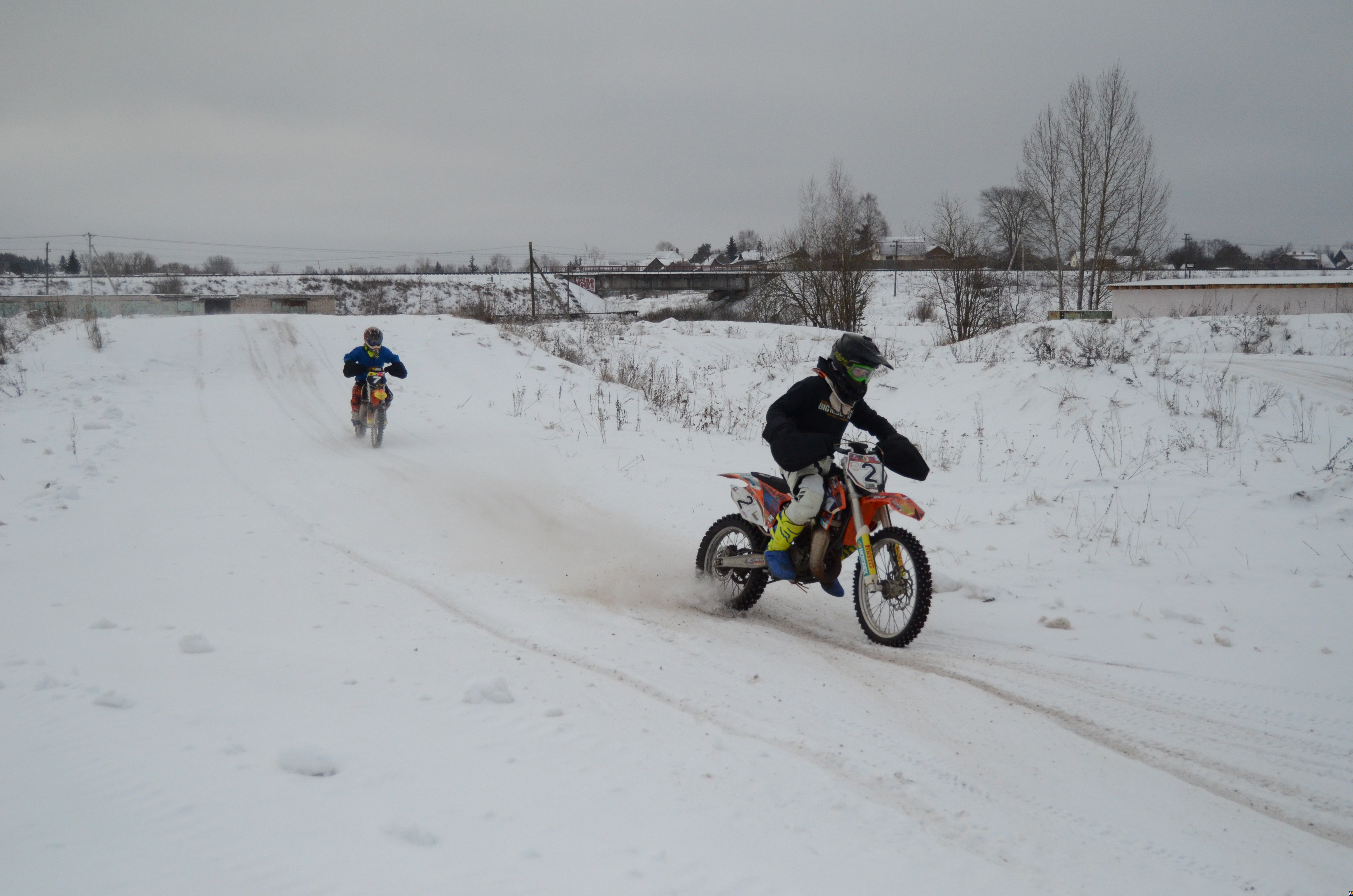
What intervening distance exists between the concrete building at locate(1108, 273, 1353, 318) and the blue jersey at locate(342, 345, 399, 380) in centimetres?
2001

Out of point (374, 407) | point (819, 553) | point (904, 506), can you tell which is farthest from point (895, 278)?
point (904, 506)

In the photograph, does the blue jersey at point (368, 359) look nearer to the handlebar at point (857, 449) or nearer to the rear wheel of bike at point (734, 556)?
the rear wheel of bike at point (734, 556)

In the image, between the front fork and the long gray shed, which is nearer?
the front fork

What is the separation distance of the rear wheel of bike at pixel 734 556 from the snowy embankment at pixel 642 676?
8.7 inches

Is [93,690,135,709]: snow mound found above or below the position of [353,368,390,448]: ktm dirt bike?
below

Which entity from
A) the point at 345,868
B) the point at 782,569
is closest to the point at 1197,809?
the point at 782,569

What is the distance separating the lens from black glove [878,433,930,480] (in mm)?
5402

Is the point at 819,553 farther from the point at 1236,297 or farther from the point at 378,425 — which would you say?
the point at 1236,297

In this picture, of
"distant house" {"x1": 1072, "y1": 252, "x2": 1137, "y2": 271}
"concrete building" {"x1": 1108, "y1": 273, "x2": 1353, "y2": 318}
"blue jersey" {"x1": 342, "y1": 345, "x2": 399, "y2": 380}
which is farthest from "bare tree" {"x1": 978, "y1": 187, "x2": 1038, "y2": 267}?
"blue jersey" {"x1": 342, "y1": 345, "x2": 399, "y2": 380}

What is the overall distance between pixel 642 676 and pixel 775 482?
2231mm

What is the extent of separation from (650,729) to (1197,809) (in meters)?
2.48

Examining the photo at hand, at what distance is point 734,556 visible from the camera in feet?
21.1

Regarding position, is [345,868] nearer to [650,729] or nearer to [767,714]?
[650,729]

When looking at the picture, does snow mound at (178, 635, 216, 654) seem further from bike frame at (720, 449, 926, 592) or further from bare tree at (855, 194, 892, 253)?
bare tree at (855, 194, 892, 253)
